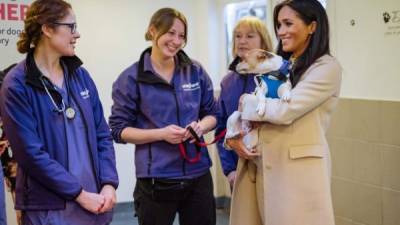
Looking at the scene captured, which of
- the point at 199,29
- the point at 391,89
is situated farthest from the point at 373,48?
the point at 199,29

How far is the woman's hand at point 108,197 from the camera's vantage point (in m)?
1.89

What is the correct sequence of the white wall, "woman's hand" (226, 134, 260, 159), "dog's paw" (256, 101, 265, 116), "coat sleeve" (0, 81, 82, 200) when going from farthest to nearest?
the white wall < "woman's hand" (226, 134, 260, 159) < "dog's paw" (256, 101, 265, 116) < "coat sleeve" (0, 81, 82, 200)

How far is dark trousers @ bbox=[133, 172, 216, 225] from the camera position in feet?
7.61

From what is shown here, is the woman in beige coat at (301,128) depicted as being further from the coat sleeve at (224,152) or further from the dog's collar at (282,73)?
the coat sleeve at (224,152)

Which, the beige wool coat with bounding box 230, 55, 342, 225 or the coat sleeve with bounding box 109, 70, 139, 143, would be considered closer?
the beige wool coat with bounding box 230, 55, 342, 225

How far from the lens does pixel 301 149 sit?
1.83m

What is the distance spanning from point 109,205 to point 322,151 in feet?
2.73

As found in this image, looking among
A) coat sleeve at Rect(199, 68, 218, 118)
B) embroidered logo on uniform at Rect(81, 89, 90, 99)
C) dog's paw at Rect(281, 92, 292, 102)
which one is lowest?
coat sleeve at Rect(199, 68, 218, 118)

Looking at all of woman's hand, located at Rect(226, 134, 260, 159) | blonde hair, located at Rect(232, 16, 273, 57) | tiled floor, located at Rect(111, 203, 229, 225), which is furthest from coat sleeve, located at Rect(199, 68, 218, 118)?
tiled floor, located at Rect(111, 203, 229, 225)

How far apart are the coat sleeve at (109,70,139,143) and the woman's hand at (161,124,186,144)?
0.20m

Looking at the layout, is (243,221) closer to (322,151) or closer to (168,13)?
(322,151)

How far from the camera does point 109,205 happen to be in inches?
75.4

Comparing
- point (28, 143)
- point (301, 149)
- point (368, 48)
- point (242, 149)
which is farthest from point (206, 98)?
point (368, 48)

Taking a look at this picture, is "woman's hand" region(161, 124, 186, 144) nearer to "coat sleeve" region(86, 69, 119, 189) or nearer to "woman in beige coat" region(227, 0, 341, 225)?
"coat sleeve" region(86, 69, 119, 189)
